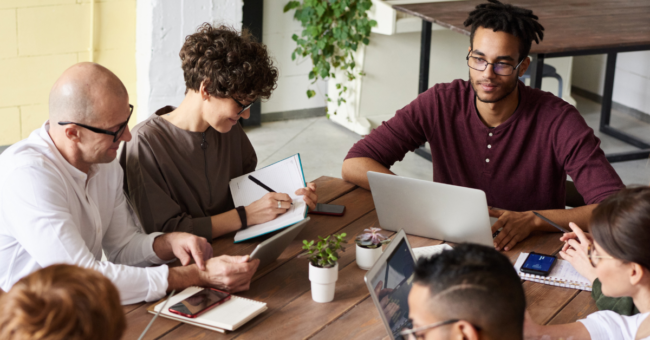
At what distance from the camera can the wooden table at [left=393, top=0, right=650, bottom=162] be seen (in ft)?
10.7

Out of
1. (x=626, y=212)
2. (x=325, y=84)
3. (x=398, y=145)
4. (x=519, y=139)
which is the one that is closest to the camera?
(x=626, y=212)

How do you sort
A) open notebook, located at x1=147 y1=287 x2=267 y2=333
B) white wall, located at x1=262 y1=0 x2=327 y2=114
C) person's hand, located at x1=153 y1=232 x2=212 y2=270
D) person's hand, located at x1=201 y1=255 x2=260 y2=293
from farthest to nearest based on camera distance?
white wall, located at x1=262 y1=0 x2=327 y2=114 < person's hand, located at x1=153 y1=232 x2=212 y2=270 < person's hand, located at x1=201 y1=255 x2=260 y2=293 < open notebook, located at x1=147 y1=287 x2=267 y2=333

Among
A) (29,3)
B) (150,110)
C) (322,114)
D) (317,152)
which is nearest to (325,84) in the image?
(322,114)

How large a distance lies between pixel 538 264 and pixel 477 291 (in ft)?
2.51

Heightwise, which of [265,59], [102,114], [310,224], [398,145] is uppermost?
[265,59]

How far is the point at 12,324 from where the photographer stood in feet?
2.50

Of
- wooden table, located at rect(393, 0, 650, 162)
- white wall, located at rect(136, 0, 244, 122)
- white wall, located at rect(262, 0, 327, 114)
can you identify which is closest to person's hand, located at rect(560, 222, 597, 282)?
wooden table, located at rect(393, 0, 650, 162)

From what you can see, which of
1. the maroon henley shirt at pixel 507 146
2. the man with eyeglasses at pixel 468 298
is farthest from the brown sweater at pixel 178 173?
the man with eyeglasses at pixel 468 298

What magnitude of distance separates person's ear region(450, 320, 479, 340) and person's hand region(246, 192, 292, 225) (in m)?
0.99

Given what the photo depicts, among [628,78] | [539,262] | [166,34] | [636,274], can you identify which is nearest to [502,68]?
[539,262]

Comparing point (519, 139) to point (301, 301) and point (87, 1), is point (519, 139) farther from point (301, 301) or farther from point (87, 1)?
point (87, 1)

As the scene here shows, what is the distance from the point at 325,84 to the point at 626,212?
156 inches

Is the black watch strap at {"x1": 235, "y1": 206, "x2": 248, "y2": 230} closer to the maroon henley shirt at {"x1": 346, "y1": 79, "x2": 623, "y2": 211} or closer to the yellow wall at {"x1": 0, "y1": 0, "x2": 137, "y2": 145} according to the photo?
the maroon henley shirt at {"x1": 346, "y1": 79, "x2": 623, "y2": 211}

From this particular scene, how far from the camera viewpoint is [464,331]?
3.13ft
